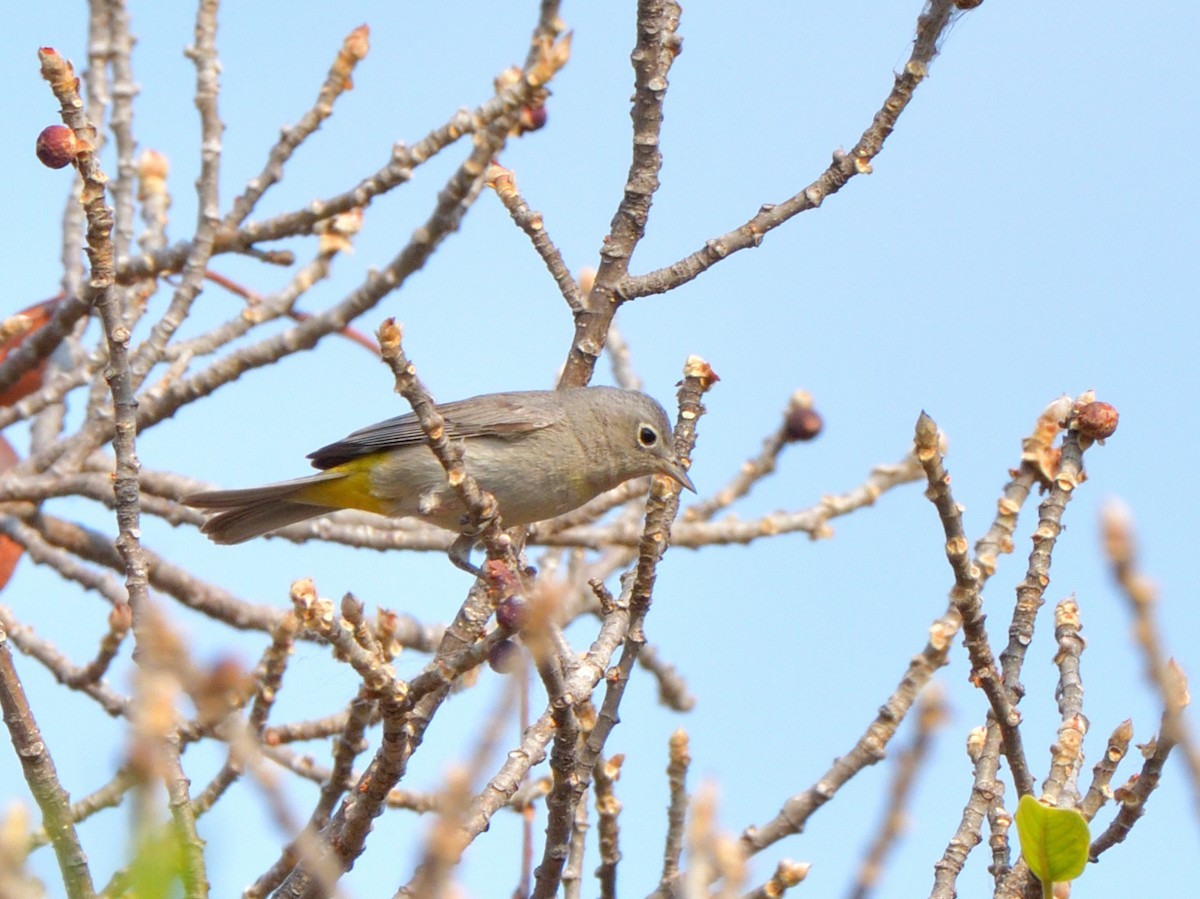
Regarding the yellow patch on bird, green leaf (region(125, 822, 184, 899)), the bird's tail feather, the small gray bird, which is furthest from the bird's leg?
green leaf (region(125, 822, 184, 899))

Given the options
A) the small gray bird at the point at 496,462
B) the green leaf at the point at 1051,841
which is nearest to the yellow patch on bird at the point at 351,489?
the small gray bird at the point at 496,462

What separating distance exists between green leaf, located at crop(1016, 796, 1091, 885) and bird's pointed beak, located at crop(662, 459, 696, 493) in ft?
Result: 7.32

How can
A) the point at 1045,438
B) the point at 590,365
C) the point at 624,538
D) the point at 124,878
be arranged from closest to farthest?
the point at 124,878 → the point at 1045,438 → the point at 590,365 → the point at 624,538

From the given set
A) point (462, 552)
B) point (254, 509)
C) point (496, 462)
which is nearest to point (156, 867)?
point (462, 552)

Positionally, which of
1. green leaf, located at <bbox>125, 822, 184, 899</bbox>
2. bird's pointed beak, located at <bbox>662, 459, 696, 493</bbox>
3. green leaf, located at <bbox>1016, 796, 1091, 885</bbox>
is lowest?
green leaf, located at <bbox>125, 822, 184, 899</bbox>

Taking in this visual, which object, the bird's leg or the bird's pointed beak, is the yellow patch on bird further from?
the bird's pointed beak

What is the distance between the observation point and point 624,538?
7148 millimetres

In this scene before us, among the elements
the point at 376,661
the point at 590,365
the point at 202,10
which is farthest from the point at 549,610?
the point at 202,10

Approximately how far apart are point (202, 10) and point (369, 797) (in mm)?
4918

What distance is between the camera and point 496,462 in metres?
6.18

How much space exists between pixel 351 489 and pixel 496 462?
66 cm

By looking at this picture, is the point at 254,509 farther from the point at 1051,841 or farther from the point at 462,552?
the point at 1051,841

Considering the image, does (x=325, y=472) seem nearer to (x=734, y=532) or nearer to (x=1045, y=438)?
(x=734, y=532)

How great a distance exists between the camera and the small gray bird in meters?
6.16
